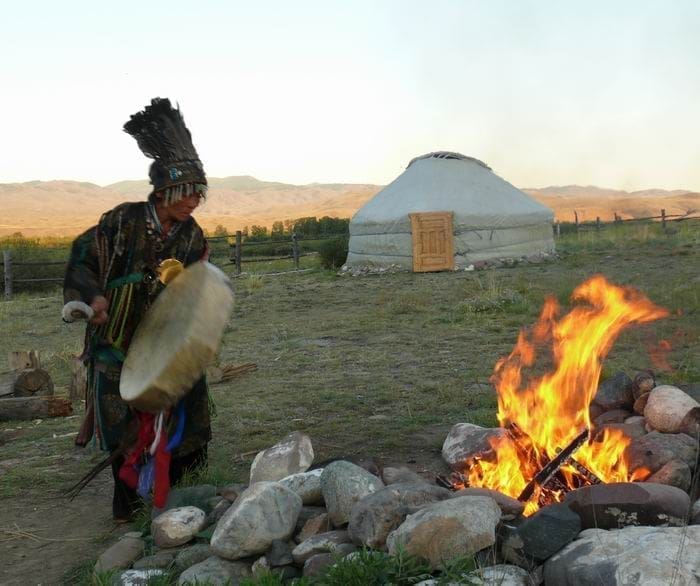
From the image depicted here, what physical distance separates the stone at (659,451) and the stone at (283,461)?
155 centimetres

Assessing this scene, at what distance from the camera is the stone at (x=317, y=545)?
289 cm

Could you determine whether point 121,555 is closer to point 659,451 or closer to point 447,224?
point 659,451

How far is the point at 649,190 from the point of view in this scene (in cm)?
19112

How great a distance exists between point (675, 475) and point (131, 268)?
2607 mm

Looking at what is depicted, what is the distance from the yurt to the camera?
19203 mm

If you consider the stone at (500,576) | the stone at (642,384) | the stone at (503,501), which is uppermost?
the stone at (642,384)

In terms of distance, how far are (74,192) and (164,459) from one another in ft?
494

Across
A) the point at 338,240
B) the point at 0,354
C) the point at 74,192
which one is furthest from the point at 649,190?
the point at 0,354

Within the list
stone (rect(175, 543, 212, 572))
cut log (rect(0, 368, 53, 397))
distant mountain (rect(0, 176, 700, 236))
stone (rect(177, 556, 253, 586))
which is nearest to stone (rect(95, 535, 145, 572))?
stone (rect(175, 543, 212, 572))

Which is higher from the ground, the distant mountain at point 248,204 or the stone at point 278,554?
the distant mountain at point 248,204

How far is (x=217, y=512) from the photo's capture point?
3391mm

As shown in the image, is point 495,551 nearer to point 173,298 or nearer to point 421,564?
point 421,564

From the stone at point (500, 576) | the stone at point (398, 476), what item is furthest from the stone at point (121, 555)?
the stone at point (500, 576)

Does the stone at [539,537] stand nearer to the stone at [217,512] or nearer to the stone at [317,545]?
the stone at [317,545]
